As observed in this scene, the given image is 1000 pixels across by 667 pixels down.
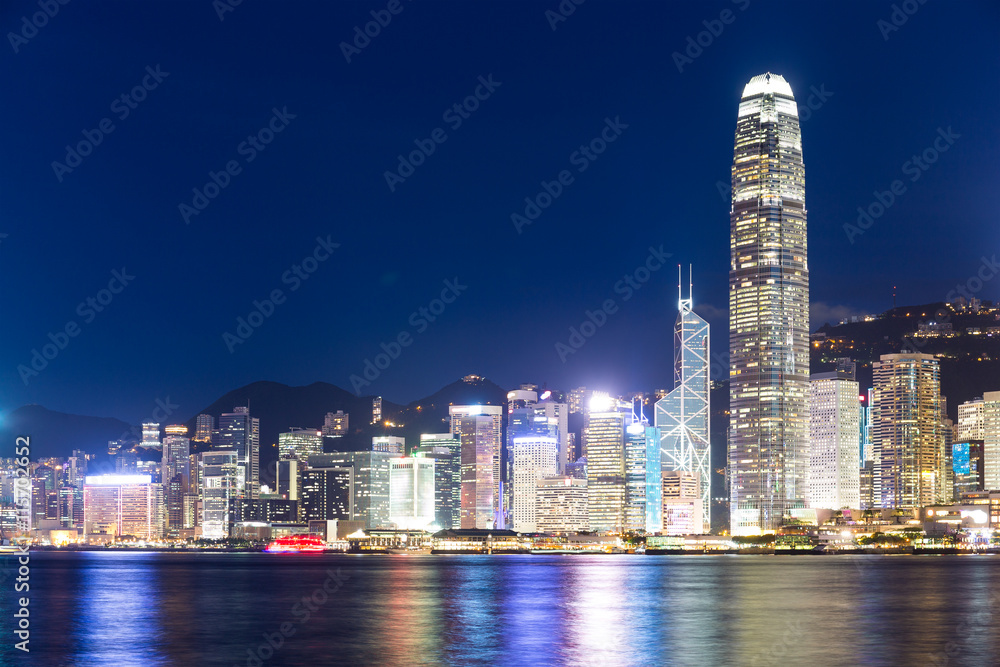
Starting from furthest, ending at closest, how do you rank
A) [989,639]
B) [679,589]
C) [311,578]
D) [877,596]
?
[311,578] → [679,589] → [877,596] → [989,639]

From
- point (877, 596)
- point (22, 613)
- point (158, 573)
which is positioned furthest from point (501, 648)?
point (158, 573)

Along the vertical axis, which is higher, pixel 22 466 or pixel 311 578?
pixel 22 466

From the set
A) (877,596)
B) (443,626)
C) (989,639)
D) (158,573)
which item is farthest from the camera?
(158,573)

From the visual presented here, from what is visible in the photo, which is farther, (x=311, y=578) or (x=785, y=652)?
(x=311, y=578)

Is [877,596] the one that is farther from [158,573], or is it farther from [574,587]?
[158,573]
